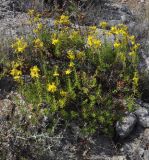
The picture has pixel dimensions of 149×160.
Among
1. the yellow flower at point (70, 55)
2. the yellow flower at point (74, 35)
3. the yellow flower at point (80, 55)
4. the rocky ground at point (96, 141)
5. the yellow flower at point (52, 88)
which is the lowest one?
the rocky ground at point (96, 141)

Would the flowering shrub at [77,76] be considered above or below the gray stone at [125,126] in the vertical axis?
above

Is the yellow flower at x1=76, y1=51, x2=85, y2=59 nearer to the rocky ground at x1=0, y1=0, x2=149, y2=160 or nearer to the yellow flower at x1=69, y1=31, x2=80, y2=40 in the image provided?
the yellow flower at x1=69, y1=31, x2=80, y2=40

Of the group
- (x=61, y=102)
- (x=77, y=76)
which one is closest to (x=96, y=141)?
(x=61, y=102)

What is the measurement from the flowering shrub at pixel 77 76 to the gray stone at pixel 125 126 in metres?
0.08

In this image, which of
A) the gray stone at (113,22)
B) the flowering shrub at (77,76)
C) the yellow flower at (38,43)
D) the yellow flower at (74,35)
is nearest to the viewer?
the flowering shrub at (77,76)

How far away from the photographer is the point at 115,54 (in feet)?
16.3

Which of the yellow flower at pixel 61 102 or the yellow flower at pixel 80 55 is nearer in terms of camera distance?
the yellow flower at pixel 61 102

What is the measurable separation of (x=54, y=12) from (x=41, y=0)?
47cm

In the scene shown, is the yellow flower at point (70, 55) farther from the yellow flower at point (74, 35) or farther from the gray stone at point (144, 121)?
the gray stone at point (144, 121)

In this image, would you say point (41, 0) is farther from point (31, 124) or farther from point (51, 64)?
point (31, 124)

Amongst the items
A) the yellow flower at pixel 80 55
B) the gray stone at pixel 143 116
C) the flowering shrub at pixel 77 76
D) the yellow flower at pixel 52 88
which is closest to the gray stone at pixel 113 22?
the flowering shrub at pixel 77 76

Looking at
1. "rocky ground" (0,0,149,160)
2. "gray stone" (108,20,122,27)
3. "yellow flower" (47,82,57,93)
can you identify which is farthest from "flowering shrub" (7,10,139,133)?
"gray stone" (108,20,122,27)

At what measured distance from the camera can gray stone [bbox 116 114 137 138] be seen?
4398 mm

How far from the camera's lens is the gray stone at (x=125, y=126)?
4.40 metres
